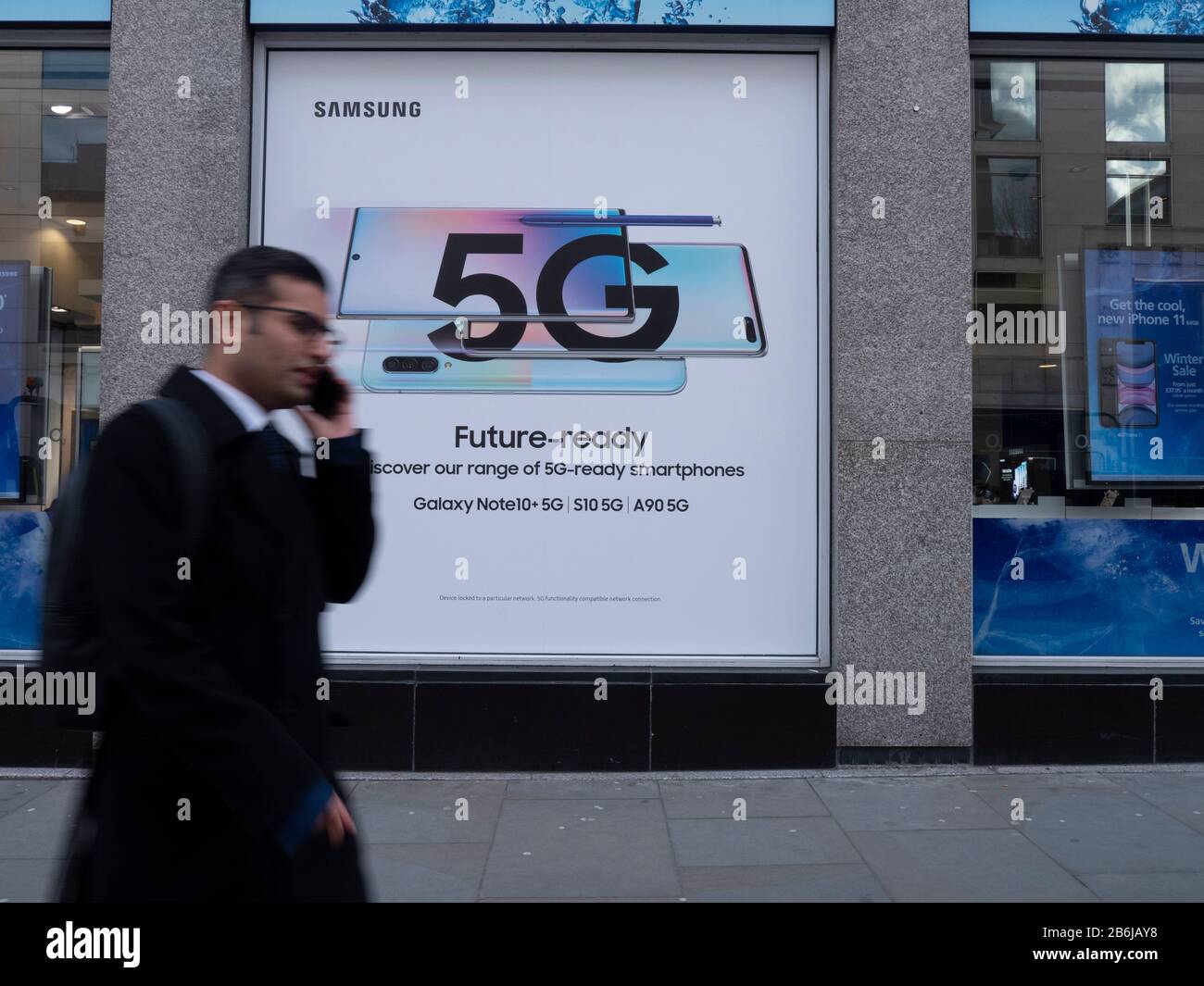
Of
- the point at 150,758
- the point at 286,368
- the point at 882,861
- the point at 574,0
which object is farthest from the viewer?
the point at 574,0

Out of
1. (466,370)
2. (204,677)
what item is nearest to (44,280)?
(466,370)

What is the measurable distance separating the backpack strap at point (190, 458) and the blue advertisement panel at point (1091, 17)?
21.5 feet

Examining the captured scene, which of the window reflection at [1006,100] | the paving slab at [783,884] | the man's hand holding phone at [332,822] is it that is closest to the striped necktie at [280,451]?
the man's hand holding phone at [332,822]

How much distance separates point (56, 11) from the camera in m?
7.03

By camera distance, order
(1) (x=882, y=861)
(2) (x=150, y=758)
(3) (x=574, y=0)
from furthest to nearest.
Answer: (3) (x=574, y=0)
(1) (x=882, y=861)
(2) (x=150, y=758)

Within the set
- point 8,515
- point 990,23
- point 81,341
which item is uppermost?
point 990,23

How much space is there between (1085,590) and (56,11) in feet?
25.4

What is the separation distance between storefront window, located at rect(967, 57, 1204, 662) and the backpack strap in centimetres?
595

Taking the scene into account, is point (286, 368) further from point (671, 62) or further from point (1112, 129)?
point (1112, 129)

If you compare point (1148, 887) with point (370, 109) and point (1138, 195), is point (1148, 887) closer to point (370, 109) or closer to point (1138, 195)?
point (1138, 195)

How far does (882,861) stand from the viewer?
5152mm

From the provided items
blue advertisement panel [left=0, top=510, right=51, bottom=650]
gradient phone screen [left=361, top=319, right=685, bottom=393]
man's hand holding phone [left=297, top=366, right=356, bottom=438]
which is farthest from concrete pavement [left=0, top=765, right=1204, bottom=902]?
man's hand holding phone [left=297, top=366, right=356, bottom=438]

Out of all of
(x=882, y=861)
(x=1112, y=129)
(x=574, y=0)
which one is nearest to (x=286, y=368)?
(x=882, y=861)

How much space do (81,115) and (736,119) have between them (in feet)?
14.2
